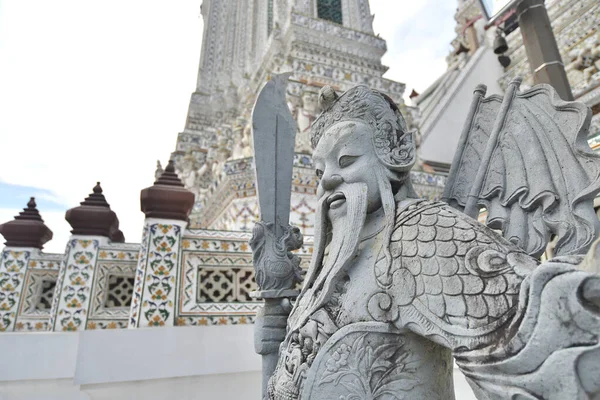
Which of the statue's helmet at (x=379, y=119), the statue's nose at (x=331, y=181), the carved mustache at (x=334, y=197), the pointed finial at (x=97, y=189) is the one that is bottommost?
the carved mustache at (x=334, y=197)

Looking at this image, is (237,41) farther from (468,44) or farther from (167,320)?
(167,320)

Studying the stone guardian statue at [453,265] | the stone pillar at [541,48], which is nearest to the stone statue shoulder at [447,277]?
the stone guardian statue at [453,265]

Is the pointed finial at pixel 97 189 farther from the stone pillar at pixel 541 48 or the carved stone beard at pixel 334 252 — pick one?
the stone pillar at pixel 541 48

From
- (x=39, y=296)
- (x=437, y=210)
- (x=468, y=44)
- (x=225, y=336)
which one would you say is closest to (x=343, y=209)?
(x=437, y=210)

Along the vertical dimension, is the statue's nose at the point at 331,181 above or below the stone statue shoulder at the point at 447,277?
above

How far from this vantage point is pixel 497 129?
1343 millimetres

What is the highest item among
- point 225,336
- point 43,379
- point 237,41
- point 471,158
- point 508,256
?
point 237,41

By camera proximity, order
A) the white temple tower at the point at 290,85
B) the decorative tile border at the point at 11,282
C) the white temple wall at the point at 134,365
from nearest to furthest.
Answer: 1. the white temple wall at the point at 134,365
2. the decorative tile border at the point at 11,282
3. the white temple tower at the point at 290,85

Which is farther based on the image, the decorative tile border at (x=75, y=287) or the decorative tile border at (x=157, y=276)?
the decorative tile border at (x=75, y=287)

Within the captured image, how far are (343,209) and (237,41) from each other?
38.3 feet

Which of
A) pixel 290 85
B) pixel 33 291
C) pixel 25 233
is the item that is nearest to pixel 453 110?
pixel 290 85

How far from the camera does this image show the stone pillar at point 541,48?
2.70 meters

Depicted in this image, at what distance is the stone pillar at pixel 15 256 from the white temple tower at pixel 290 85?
200 cm

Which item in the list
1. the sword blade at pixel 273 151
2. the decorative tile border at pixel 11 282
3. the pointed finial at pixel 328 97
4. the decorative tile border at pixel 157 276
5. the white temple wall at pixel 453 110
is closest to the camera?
the pointed finial at pixel 328 97
